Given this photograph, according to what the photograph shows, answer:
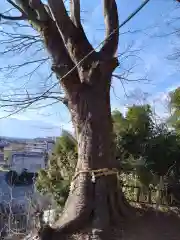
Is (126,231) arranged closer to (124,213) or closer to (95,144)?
(124,213)

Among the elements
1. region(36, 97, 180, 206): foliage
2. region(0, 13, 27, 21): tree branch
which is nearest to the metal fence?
region(36, 97, 180, 206): foliage

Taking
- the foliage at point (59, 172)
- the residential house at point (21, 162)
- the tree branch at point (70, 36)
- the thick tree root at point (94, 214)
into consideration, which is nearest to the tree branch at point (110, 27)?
the tree branch at point (70, 36)

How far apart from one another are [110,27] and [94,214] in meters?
2.74

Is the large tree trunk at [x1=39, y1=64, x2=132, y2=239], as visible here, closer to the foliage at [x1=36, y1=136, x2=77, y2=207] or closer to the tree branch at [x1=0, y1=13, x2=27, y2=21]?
the tree branch at [x1=0, y1=13, x2=27, y2=21]

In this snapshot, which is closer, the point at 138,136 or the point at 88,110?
the point at 88,110

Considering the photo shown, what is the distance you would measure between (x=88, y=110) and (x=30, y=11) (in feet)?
5.49

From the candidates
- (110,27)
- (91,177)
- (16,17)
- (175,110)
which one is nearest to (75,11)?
(110,27)

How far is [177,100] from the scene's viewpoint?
7590mm

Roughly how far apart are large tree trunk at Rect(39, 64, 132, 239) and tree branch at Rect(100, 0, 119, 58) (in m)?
0.34

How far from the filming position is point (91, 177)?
14.1 feet

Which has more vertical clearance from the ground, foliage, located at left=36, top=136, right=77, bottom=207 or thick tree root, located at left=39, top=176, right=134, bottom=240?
foliage, located at left=36, top=136, right=77, bottom=207

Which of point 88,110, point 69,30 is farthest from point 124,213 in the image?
point 69,30

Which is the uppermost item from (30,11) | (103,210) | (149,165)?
(30,11)

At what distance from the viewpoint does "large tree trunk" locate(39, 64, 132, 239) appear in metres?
4.05
